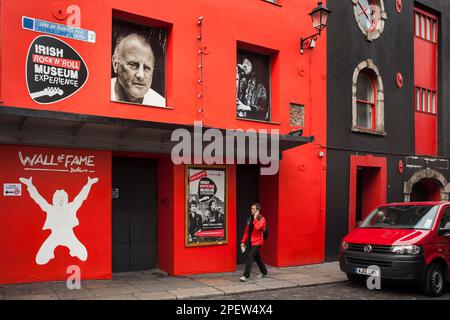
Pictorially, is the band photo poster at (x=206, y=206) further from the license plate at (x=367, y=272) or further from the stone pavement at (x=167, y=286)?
the license plate at (x=367, y=272)

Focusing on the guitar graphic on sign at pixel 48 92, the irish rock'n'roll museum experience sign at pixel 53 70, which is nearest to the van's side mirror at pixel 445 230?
the irish rock'n'roll museum experience sign at pixel 53 70

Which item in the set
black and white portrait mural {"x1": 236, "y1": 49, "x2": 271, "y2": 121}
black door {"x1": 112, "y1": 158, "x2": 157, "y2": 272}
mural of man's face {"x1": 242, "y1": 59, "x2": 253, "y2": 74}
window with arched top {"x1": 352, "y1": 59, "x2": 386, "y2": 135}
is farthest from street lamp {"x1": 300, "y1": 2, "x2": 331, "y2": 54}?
black door {"x1": 112, "y1": 158, "x2": 157, "y2": 272}

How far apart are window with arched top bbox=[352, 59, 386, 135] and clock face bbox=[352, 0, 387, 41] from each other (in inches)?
40.6

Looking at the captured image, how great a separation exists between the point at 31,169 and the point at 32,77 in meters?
1.76

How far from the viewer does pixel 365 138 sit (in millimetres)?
14531

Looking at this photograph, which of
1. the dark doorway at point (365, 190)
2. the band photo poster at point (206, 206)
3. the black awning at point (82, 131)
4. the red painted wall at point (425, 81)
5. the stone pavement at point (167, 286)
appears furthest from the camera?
the red painted wall at point (425, 81)

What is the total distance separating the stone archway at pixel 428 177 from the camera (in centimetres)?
1602

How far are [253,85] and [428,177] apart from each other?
339 inches

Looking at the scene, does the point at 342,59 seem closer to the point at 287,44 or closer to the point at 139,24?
the point at 287,44

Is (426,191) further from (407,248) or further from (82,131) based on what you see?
(82,131)

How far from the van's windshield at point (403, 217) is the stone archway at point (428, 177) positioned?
A: 570 cm

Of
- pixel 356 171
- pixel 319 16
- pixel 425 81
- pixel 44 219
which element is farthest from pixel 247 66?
pixel 425 81

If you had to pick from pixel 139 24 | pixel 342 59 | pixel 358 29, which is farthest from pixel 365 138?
pixel 139 24

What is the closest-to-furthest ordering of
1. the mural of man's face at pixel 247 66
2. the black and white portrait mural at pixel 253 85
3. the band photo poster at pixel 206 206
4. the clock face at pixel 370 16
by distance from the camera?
the band photo poster at pixel 206 206 < the black and white portrait mural at pixel 253 85 < the mural of man's face at pixel 247 66 < the clock face at pixel 370 16
